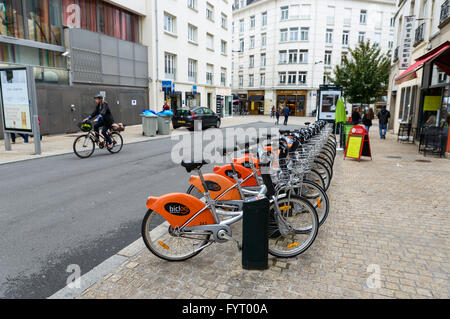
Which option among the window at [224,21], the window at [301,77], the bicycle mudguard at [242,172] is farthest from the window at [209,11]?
the bicycle mudguard at [242,172]

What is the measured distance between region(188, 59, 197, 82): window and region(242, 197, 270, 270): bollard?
1095 inches

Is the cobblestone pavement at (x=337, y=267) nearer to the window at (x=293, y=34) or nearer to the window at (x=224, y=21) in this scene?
the window at (x=224, y=21)

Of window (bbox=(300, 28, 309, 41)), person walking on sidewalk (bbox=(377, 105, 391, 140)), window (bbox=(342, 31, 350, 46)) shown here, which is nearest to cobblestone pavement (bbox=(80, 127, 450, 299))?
person walking on sidewalk (bbox=(377, 105, 391, 140))

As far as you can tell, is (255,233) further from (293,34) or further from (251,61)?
(251,61)

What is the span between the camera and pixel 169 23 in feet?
86.0

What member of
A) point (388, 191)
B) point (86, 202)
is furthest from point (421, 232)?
point (86, 202)

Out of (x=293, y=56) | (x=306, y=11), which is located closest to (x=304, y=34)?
(x=306, y=11)

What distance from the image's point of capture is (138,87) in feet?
76.6

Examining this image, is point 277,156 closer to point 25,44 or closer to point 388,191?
point 388,191

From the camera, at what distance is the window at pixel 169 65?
25.9m

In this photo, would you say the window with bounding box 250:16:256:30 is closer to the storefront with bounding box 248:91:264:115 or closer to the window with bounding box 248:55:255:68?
the window with bounding box 248:55:255:68

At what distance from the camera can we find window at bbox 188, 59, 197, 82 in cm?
→ 2964

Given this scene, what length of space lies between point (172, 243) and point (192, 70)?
2825 centimetres

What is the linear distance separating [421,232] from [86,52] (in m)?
19.3
